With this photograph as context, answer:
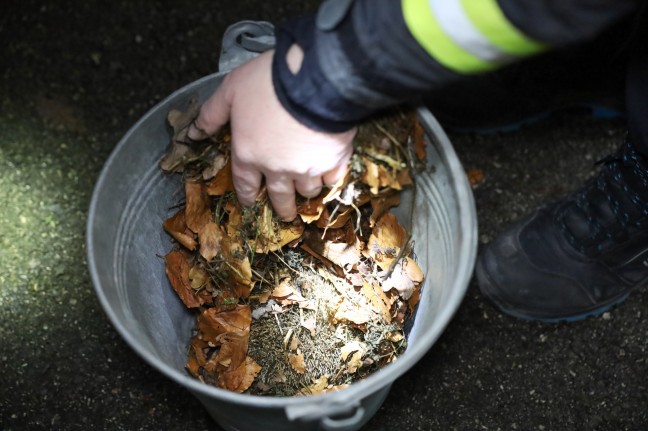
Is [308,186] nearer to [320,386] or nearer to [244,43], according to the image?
[244,43]

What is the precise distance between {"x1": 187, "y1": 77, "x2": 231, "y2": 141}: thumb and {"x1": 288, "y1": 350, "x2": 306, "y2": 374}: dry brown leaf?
1.56ft

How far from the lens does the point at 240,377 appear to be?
4.59 ft

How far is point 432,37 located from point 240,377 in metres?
0.77

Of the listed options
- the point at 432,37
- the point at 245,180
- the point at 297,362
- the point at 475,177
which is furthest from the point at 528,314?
the point at 432,37

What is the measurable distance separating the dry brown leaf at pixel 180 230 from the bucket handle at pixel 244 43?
12.2 inches

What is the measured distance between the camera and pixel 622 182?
1.47 m

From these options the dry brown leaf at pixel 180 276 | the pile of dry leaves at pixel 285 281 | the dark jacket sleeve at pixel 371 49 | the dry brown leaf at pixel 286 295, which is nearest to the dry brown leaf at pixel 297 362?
the pile of dry leaves at pixel 285 281

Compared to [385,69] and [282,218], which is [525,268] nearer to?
[282,218]

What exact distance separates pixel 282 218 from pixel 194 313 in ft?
0.97

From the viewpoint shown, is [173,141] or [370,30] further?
[173,141]

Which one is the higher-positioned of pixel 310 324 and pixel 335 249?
pixel 335 249

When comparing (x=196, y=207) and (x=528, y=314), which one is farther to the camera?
(x=528, y=314)

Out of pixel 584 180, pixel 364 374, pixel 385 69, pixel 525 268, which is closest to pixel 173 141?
pixel 385 69

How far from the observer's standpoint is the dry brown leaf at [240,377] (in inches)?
54.9
